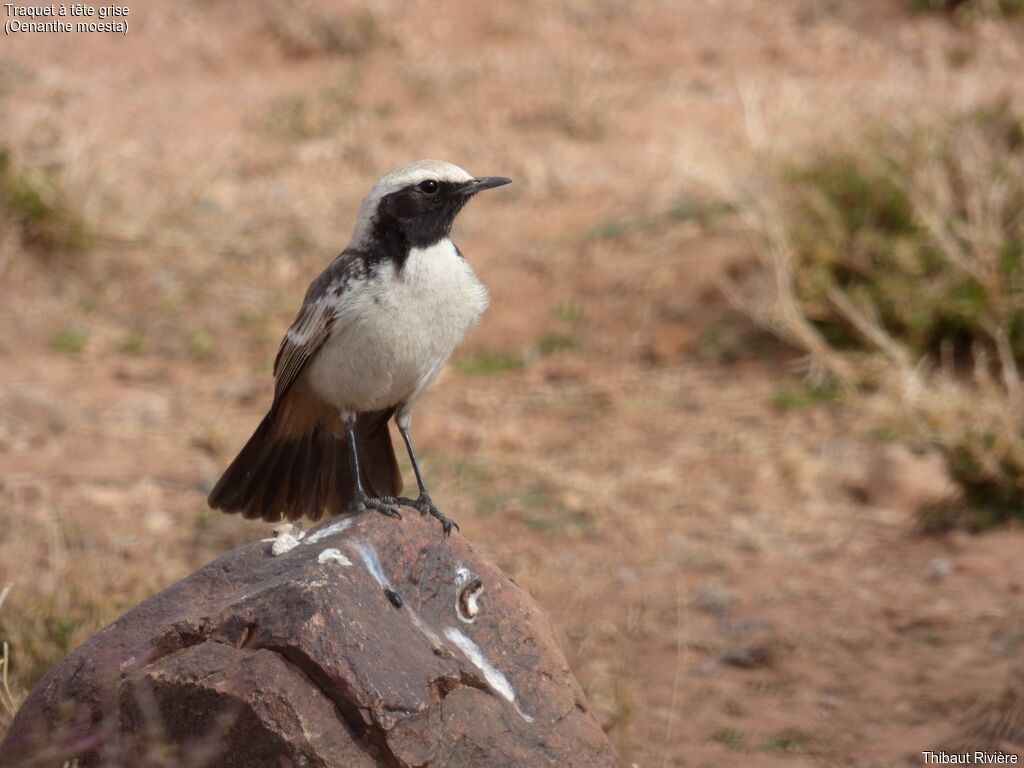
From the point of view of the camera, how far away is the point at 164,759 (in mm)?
3684

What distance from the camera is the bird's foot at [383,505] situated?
4.63 m

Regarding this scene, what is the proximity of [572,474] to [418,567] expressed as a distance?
4630mm

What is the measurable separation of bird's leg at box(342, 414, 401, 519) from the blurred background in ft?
4.21

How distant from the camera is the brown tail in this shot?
548 cm

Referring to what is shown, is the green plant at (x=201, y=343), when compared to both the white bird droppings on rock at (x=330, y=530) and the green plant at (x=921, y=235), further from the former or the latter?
the white bird droppings on rock at (x=330, y=530)

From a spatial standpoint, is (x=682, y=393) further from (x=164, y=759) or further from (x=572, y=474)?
(x=164, y=759)

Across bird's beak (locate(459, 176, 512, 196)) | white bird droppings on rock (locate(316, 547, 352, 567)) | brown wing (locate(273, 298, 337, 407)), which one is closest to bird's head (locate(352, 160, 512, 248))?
bird's beak (locate(459, 176, 512, 196))

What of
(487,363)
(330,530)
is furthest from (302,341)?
(487,363)

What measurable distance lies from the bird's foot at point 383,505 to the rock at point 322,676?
6.7 inches

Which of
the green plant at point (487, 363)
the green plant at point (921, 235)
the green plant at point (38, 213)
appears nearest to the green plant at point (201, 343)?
the green plant at point (38, 213)

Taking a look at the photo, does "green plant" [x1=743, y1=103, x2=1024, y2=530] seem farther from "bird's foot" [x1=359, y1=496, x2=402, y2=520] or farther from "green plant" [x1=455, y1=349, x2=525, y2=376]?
"bird's foot" [x1=359, y1=496, x2=402, y2=520]

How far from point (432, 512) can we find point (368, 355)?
2.16 ft

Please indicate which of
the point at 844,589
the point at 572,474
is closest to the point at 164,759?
the point at 844,589

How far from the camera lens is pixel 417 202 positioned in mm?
5227
